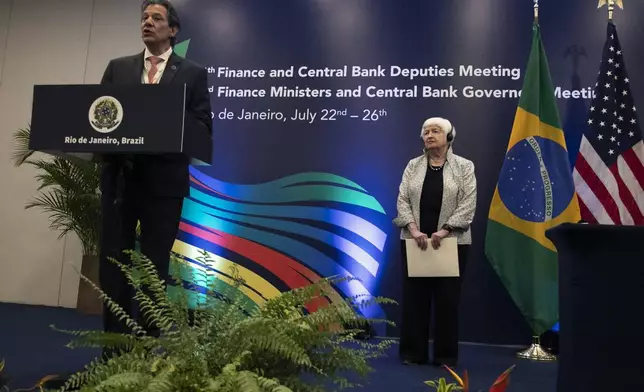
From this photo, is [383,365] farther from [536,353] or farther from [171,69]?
[171,69]

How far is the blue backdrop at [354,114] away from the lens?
150 inches

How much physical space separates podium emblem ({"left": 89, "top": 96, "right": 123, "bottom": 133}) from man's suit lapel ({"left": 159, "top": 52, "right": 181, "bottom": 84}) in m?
0.34

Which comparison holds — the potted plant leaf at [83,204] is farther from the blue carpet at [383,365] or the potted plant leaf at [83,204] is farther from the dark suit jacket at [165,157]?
the dark suit jacket at [165,157]

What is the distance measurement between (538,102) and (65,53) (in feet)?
13.8

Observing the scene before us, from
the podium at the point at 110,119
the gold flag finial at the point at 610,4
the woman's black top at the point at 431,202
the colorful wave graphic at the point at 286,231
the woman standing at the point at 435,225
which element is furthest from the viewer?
the colorful wave graphic at the point at 286,231

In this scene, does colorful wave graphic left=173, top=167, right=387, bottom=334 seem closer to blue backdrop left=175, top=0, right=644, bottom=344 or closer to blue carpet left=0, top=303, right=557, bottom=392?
blue backdrop left=175, top=0, right=644, bottom=344

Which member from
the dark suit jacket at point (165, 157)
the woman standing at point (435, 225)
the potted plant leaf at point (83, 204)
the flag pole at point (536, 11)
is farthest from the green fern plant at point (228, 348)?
the potted plant leaf at point (83, 204)

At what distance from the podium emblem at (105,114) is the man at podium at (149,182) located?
126mm

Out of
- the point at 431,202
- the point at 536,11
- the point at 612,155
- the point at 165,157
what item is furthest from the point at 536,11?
the point at 165,157

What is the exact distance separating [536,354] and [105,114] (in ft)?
8.84

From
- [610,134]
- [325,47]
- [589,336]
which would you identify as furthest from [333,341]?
[325,47]

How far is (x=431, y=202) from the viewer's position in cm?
320

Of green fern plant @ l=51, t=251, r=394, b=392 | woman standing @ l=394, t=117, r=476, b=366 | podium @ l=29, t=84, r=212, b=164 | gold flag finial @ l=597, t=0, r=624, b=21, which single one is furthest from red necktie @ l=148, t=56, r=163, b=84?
gold flag finial @ l=597, t=0, r=624, b=21

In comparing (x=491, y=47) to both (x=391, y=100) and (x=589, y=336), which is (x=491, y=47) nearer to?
(x=391, y=100)
